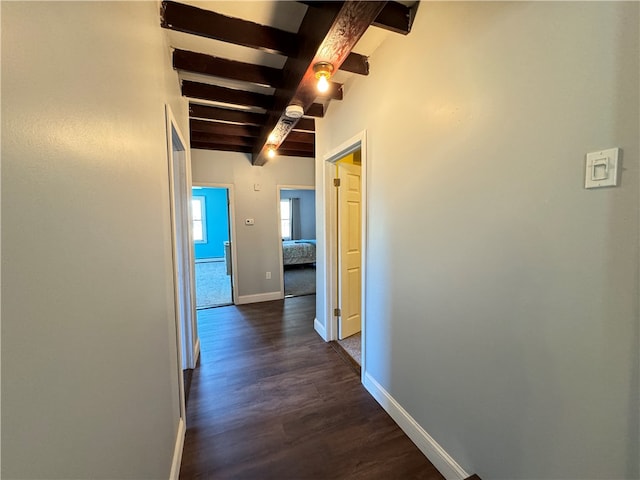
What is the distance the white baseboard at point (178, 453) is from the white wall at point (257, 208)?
2693 mm

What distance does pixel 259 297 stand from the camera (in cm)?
448

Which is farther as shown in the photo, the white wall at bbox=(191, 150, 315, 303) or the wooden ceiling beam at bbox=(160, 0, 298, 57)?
the white wall at bbox=(191, 150, 315, 303)

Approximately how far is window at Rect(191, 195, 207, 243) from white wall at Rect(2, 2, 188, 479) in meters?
7.78

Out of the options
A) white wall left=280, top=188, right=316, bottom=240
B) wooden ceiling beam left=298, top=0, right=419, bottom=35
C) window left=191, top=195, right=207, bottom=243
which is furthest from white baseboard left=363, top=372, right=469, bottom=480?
window left=191, top=195, right=207, bottom=243

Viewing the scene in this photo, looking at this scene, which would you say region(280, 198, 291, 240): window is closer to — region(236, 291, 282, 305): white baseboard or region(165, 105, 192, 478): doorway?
region(236, 291, 282, 305): white baseboard

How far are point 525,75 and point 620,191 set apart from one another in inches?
21.1

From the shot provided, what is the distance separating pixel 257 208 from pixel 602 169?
4.04 meters

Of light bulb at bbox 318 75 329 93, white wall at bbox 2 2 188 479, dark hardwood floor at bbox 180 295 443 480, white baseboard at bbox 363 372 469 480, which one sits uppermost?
light bulb at bbox 318 75 329 93

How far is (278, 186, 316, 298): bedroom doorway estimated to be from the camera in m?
4.90

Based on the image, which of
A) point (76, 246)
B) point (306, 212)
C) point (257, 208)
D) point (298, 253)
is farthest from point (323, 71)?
point (306, 212)

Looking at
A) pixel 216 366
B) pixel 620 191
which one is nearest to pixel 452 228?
pixel 620 191

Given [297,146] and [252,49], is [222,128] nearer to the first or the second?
[297,146]

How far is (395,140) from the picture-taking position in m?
1.72

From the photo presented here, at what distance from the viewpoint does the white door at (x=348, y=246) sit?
287 centimetres
